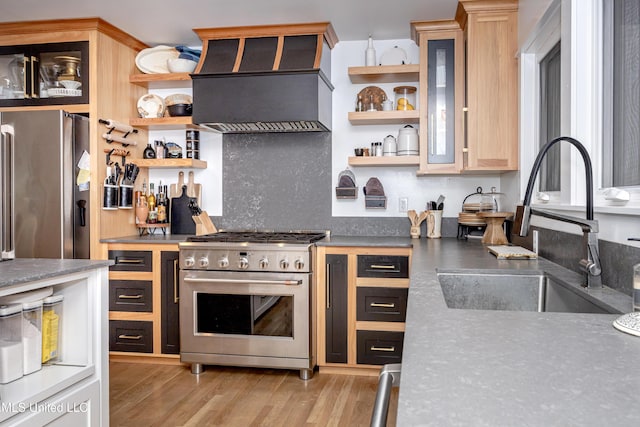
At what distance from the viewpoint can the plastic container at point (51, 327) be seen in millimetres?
1732

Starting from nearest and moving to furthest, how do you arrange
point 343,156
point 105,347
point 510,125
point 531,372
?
1. point 531,372
2. point 105,347
3. point 510,125
4. point 343,156

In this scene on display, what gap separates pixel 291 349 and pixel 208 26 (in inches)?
87.7

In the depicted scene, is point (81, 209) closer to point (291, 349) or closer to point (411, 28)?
point (291, 349)

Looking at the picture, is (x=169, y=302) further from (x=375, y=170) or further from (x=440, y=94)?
(x=440, y=94)

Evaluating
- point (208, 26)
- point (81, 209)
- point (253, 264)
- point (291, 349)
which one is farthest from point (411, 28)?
point (81, 209)

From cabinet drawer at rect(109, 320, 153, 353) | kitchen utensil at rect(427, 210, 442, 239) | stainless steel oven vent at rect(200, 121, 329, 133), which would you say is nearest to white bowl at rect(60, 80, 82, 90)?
stainless steel oven vent at rect(200, 121, 329, 133)

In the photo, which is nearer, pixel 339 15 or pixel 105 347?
pixel 105 347

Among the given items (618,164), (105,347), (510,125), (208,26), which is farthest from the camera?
(208,26)

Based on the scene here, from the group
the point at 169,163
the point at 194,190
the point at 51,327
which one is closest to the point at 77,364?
the point at 51,327

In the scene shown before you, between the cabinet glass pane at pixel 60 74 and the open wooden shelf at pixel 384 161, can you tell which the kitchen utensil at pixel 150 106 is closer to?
the cabinet glass pane at pixel 60 74

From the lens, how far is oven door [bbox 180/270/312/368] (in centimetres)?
295

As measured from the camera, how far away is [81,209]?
3.20m

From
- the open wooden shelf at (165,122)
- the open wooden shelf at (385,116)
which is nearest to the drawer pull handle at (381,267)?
the open wooden shelf at (385,116)

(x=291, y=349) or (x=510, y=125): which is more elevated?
(x=510, y=125)
